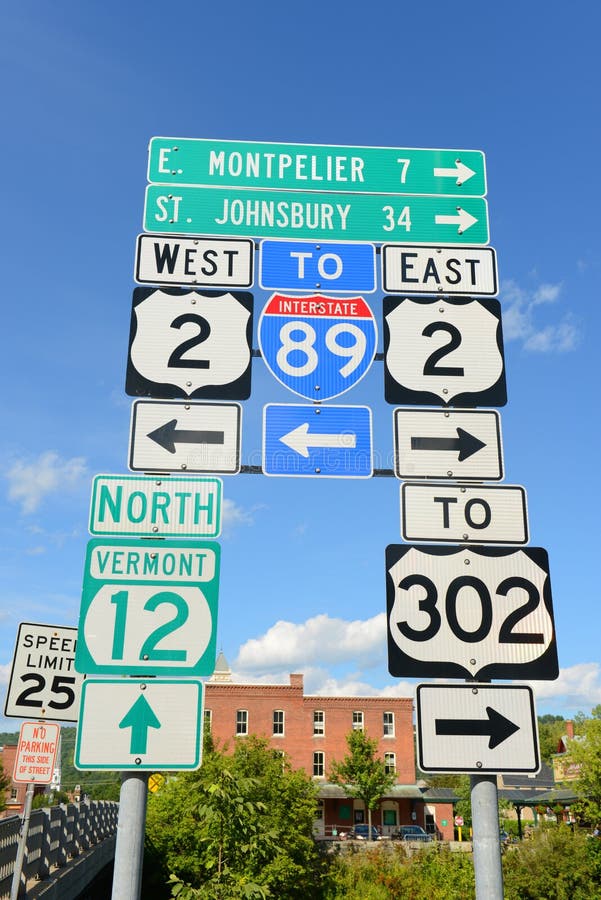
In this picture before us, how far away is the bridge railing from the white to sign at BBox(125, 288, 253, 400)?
25.6 feet

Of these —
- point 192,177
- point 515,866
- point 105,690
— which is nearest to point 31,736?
point 105,690

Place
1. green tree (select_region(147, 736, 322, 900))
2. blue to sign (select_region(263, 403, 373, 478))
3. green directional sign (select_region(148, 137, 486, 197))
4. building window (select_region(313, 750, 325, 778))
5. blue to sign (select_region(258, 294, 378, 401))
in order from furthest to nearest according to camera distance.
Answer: building window (select_region(313, 750, 325, 778)) → green tree (select_region(147, 736, 322, 900)) → green directional sign (select_region(148, 137, 486, 197)) → blue to sign (select_region(258, 294, 378, 401)) → blue to sign (select_region(263, 403, 373, 478))

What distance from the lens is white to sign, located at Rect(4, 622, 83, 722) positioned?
848 cm

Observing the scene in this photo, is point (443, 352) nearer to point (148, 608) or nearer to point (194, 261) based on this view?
point (194, 261)

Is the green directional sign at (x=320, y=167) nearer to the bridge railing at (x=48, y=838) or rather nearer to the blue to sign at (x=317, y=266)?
the blue to sign at (x=317, y=266)

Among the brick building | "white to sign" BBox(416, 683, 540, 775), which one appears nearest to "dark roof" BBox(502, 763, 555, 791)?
the brick building

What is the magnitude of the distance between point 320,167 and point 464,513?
2.81 metres

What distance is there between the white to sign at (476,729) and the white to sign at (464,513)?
0.84 m

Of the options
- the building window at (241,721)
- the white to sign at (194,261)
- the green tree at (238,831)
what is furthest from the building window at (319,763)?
the white to sign at (194,261)

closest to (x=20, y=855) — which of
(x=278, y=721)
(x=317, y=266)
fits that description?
(x=317, y=266)

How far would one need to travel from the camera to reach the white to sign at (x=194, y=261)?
4.98m

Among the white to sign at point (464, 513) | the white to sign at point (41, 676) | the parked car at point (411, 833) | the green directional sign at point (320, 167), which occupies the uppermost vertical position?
the green directional sign at point (320, 167)

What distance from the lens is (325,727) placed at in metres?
59.2

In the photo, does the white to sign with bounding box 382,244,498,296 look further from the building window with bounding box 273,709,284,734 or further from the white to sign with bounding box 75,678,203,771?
the building window with bounding box 273,709,284,734
